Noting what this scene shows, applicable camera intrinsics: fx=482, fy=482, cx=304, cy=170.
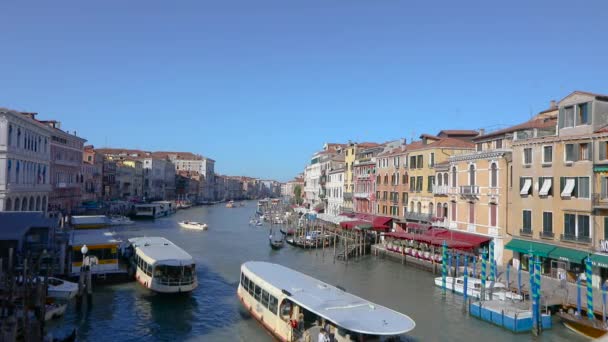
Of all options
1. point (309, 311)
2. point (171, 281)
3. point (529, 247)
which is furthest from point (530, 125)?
point (171, 281)

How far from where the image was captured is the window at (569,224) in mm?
20386

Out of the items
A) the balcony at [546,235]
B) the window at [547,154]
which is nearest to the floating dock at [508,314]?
the balcony at [546,235]

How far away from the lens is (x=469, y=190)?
27078mm

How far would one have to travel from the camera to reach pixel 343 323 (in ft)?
39.0

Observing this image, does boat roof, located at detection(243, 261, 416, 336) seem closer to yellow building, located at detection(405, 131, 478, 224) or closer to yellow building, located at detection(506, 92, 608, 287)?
yellow building, located at detection(506, 92, 608, 287)

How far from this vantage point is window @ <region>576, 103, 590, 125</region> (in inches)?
797

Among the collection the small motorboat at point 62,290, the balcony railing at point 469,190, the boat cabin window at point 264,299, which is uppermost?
the balcony railing at point 469,190

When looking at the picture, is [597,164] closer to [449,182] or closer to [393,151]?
[449,182]

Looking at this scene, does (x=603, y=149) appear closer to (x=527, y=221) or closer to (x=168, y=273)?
(x=527, y=221)

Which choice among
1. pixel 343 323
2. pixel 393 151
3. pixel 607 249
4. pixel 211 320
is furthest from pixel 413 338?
pixel 393 151

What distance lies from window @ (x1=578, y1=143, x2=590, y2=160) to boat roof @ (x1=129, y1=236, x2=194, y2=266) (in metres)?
16.9

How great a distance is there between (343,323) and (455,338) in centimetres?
583

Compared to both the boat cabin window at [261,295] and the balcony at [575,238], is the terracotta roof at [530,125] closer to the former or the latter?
the balcony at [575,238]

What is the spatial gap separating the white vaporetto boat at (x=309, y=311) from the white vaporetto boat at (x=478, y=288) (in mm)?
7599
